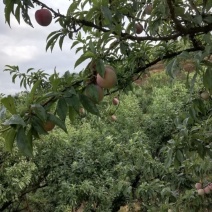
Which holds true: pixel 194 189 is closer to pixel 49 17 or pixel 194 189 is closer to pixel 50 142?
pixel 49 17

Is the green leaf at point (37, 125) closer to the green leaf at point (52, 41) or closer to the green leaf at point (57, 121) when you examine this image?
the green leaf at point (57, 121)

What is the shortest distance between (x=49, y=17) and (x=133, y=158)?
2.84 metres

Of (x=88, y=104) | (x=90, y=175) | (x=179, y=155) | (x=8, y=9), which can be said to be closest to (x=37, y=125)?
(x=88, y=104)

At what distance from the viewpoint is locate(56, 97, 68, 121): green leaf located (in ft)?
2.40

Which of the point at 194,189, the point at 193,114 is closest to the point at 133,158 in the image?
the point at 194,189

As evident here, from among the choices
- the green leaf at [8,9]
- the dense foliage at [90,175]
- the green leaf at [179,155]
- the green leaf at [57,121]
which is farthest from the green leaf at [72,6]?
the dense foliage at [90,175]

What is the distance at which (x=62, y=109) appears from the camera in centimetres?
74

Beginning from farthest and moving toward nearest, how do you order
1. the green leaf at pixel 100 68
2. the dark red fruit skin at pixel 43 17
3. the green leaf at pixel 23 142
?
the dark red fruit skin at pixel 43 17
the green leaf at pixel 100 68
the green leaf at pixel 23 142

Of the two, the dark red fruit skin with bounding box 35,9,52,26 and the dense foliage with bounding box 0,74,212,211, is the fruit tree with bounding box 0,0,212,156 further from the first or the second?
the dense foliage with bounding box 0,74,212,211

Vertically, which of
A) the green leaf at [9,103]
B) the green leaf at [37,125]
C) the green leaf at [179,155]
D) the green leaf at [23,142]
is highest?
the green leaf at [9,103]

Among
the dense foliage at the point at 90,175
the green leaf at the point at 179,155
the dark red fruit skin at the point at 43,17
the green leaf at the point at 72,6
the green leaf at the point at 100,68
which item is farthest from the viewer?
the dense foliage at the point at 90,175

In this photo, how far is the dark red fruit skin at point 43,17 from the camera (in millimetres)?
1052

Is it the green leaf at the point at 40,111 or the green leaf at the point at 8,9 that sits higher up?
the green leaf at the point at 8,9

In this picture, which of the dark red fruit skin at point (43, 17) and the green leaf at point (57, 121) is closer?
the green leaf at point (57, 121)
